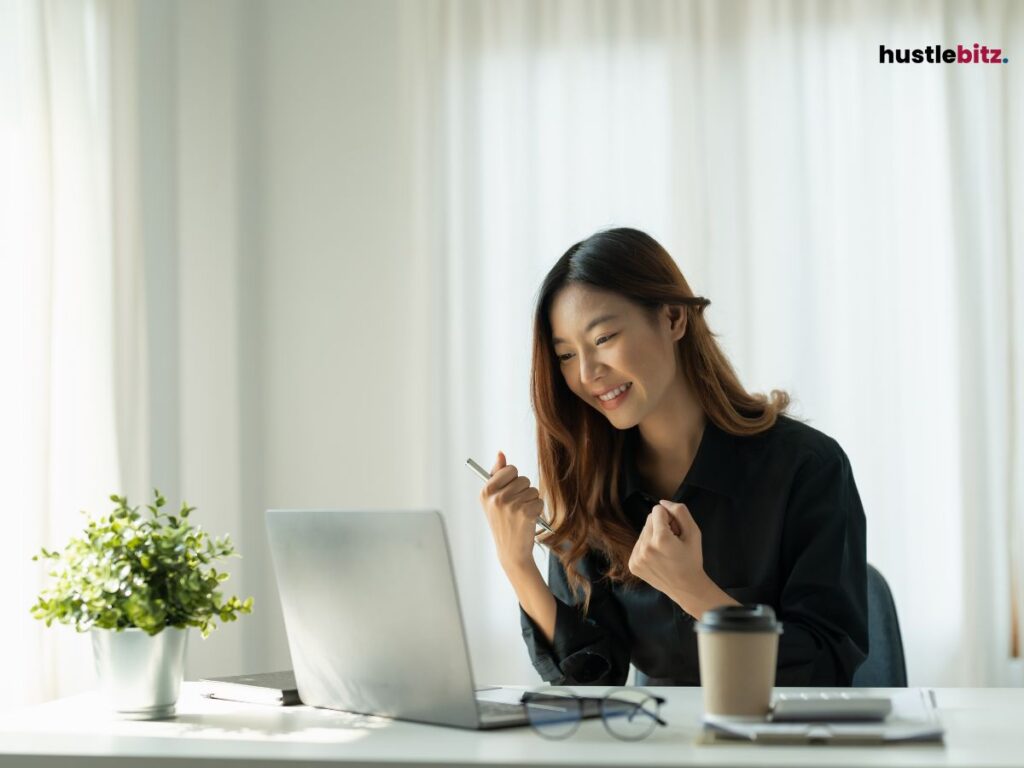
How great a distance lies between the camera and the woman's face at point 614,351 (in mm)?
1928

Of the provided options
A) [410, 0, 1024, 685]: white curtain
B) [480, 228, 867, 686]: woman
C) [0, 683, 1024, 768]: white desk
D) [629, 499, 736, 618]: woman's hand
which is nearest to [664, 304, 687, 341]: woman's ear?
[480, 228, 867, 686]: woman

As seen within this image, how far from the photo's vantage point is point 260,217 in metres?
3.59

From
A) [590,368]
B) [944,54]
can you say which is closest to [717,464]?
[590,368]

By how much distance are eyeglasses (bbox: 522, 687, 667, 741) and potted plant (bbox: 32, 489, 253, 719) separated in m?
0.38

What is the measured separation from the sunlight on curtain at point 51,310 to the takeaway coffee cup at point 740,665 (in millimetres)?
1779

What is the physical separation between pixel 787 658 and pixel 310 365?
2.17 metres

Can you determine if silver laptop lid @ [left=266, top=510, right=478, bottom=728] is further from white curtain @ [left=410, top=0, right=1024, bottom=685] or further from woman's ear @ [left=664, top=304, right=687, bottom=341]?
white curtain @ [left=410, top=0, right=1024, bottom=685]

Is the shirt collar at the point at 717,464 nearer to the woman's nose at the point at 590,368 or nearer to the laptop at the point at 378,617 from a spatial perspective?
the woman's nose at the point at 590,368

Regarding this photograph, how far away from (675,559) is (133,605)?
2.26 ft

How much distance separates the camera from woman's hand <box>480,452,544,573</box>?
68.4 inches

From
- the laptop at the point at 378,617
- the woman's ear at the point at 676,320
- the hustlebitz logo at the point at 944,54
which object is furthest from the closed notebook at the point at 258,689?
the hustlebitz logo at the point at 944,54

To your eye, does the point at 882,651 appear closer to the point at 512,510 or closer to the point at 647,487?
the point at 647,487

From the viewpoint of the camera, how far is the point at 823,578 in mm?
1762

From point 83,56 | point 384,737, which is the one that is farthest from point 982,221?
point 384,737
